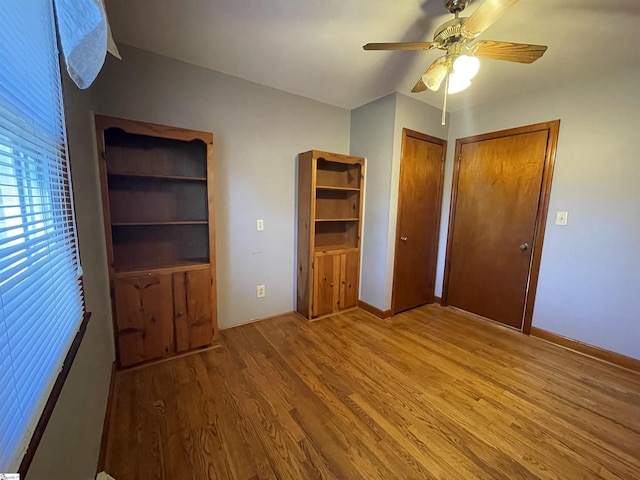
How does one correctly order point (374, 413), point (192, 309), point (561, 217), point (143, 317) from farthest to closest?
point (561, 217)
point (192, 309)
point (143, 317)
point (374, 413)

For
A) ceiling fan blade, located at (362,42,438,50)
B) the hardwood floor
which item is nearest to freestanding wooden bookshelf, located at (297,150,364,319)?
the hardwood floor

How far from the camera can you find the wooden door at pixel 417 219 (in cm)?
284

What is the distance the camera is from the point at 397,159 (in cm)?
271

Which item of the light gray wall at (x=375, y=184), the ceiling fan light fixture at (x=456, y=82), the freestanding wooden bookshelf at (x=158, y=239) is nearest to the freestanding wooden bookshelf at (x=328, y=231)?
the light gray wall at (x=375, y=184)

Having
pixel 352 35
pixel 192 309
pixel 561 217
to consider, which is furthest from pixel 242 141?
pixel 561 217

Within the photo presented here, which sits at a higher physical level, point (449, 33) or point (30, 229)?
point (449, 33)

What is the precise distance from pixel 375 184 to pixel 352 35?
56.5 inches

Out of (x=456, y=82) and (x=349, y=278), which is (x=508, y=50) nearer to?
(x=456, y=82)

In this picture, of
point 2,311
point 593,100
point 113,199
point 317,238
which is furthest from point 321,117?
point 2,311

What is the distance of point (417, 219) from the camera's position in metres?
3.05

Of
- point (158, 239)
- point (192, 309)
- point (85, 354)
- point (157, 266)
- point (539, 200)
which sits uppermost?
point (539, 200)

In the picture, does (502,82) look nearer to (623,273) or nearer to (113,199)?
(623,273)

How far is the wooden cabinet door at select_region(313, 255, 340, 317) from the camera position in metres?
2.80

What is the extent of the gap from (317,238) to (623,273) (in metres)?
2.67
